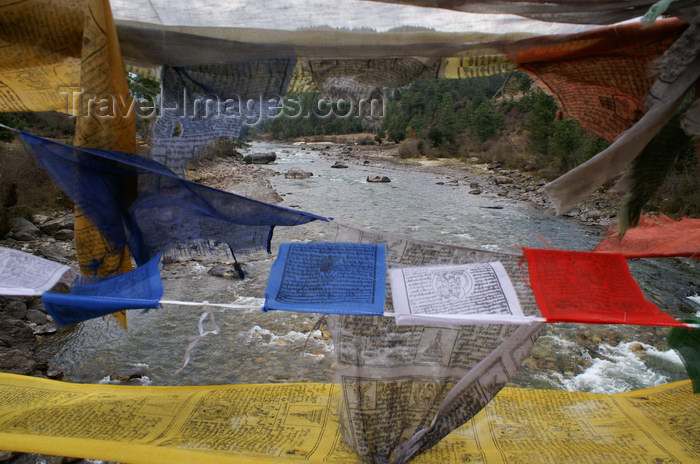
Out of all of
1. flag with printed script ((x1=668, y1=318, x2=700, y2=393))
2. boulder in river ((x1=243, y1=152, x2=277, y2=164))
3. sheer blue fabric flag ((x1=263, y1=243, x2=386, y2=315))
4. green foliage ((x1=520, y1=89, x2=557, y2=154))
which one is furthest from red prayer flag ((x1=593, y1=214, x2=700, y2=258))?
boulder in river ((x1=243, y1=152, x2=277, y2=164))

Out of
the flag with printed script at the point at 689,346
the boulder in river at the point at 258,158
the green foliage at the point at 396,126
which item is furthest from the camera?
the green foliage at the point at 396,126

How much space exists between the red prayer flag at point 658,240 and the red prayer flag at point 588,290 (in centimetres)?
14

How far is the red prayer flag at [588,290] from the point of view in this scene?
1371 mm

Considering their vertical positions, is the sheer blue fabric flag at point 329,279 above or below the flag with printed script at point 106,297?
above

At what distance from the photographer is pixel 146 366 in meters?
3.02

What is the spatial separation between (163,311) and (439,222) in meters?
4.91

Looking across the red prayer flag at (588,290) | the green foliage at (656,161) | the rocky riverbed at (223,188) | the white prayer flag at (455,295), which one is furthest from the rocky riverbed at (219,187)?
the green foliage at (656,161)

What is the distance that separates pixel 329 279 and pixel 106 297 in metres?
0.69

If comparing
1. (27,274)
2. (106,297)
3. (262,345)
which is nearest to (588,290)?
(106,297)

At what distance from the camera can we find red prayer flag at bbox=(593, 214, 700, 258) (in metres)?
1.67

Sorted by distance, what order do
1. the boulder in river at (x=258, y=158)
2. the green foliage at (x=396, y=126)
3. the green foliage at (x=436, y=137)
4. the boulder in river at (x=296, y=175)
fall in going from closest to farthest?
the boulder in river at (x=296, y=175), the boulder in river at (x=258, y=158), the green foliage at (x=436, y=137), the green foliage at (x=396, y=126)

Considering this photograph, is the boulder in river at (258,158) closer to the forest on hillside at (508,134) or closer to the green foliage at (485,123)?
the forest on hillside at (508,134)

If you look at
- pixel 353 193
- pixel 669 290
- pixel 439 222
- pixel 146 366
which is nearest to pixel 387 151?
pixel 353 193

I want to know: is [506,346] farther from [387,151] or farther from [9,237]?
[387,151]
